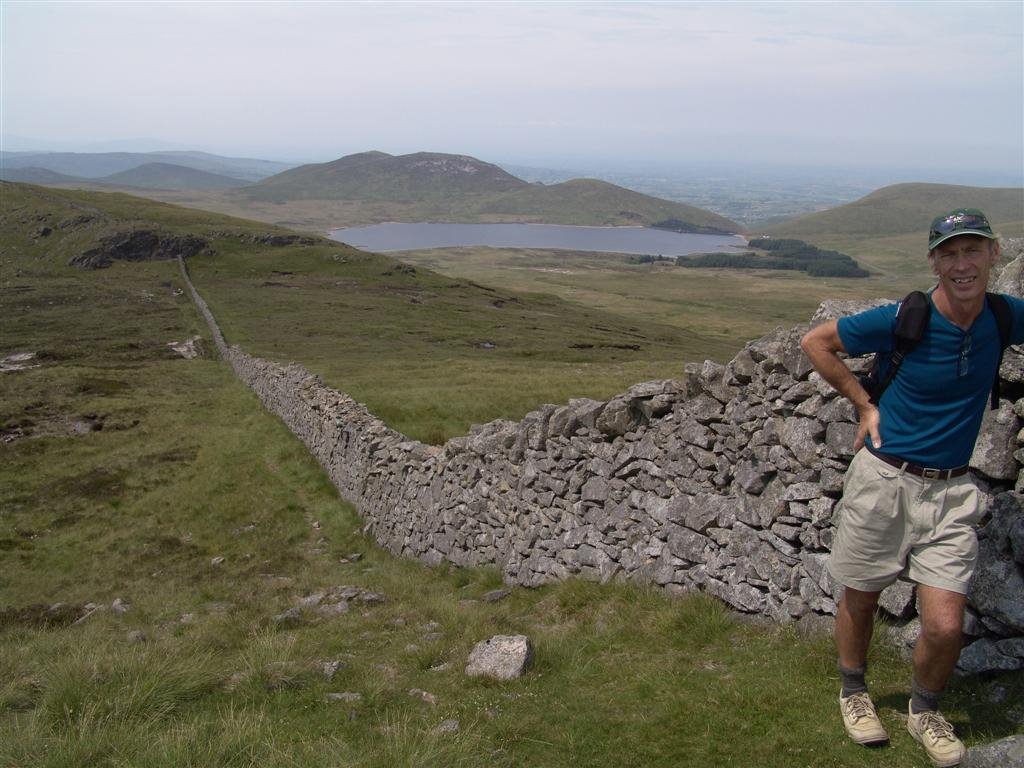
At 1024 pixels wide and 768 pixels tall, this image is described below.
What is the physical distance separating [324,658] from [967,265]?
7.42 m

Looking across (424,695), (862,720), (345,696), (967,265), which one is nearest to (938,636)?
(862,720)

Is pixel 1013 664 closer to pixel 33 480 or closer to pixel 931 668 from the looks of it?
pixel 931 668

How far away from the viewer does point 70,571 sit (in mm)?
15781

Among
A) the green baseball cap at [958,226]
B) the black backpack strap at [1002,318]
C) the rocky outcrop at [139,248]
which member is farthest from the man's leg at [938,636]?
the rocky outcrop at [139,248]

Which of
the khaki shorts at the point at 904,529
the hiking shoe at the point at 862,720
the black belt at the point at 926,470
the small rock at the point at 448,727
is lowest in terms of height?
the small rock at the point at 448,727

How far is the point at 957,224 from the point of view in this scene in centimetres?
480

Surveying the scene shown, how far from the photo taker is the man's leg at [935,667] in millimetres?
4781

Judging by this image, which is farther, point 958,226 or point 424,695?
point 424,695

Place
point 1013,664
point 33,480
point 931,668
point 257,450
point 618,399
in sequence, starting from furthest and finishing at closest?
point 257,450 < point 33,480 < point 618,399 < point 1013,664 < point 931,668

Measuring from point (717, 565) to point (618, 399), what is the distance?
9.65ft

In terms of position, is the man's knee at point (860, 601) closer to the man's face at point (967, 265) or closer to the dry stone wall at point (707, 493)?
the dry stone wall at point (707, 493)

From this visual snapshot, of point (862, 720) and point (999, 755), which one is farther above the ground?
point (999, 755)

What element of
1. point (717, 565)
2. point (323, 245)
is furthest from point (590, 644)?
point (323, 245)

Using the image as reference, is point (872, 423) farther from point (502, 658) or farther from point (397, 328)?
point (397, 328)
